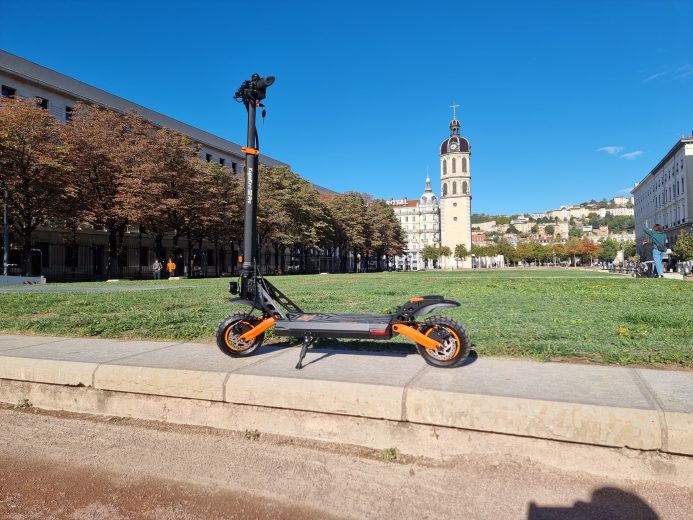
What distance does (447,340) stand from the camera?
4.24 metres

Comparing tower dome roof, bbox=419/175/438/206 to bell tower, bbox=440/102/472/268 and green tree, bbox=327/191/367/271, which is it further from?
green tree, bbox=327/191/367/271

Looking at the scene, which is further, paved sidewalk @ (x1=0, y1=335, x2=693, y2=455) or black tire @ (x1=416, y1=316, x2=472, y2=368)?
black tire @ (x1=416, y1=316, x2=472, y2=368)

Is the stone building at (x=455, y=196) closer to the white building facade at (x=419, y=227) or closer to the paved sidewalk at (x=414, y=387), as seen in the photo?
the white building facade at (x=419, y=227)

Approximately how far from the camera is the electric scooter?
4.21 metres

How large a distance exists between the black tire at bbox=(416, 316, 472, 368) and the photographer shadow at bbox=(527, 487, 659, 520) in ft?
5.07

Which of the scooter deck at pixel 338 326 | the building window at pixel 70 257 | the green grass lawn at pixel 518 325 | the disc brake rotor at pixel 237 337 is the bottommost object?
the green grass lawn at pixel 518 325

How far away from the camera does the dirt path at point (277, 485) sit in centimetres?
271

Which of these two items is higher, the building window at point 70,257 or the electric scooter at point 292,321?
the building window at point 70,257

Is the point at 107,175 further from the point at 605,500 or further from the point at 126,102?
the point at 605,500

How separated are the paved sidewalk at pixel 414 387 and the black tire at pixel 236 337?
0.34ft

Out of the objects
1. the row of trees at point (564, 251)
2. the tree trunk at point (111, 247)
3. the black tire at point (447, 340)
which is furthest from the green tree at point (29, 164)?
the row of trees at point (564, 251)

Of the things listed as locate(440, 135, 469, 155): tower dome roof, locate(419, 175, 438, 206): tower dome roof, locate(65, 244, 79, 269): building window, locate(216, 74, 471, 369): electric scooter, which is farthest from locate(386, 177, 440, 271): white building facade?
locate(216, 74, 471, 369): electric scooter

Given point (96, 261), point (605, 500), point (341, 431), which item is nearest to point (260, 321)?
point (341, 431)

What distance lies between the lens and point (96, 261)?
47.3 m
